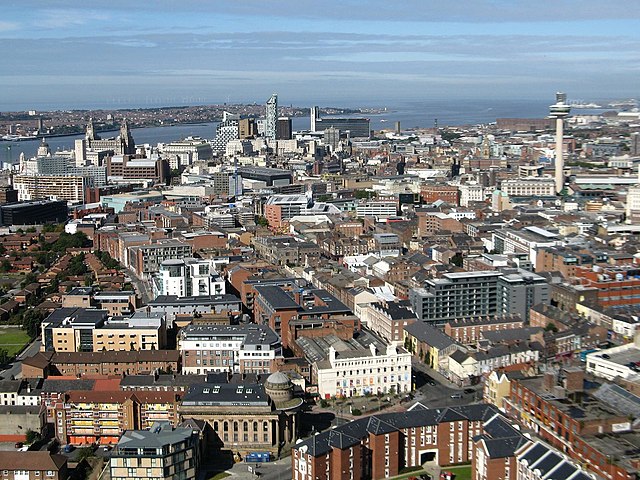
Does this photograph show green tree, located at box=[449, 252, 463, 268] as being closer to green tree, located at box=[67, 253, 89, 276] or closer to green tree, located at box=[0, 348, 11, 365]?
green tree, located at box=[67, 253, 89, 276]

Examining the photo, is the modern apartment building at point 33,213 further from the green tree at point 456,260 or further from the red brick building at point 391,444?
the red brick building at point 391,444

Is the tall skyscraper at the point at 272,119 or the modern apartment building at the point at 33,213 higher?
the tall skyscraper at the point at 272,119

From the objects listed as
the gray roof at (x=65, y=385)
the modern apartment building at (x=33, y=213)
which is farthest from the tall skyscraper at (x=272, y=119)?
the gray roof at (x=65, y=385)

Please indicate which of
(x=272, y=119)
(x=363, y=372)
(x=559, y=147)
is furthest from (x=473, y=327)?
(x=272, y=119)

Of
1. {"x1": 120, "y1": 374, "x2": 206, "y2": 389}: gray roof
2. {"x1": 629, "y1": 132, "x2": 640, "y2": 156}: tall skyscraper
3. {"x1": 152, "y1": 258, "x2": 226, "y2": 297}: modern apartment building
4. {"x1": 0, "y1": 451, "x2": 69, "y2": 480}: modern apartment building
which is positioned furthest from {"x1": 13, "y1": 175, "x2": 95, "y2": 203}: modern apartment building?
{"x1": 0, "y1": 451, "x2": 69, "y2": 480}: modern apartment building

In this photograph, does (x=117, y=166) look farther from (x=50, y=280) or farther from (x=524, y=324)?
(x=524, y=324)

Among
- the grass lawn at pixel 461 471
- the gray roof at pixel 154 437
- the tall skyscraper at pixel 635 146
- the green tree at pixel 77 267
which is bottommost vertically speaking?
the grass lawn at pixel 461 471

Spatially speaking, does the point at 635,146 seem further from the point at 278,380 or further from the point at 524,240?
the point at 278,380

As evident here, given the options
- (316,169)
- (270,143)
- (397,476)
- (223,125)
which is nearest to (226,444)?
(397,476)
